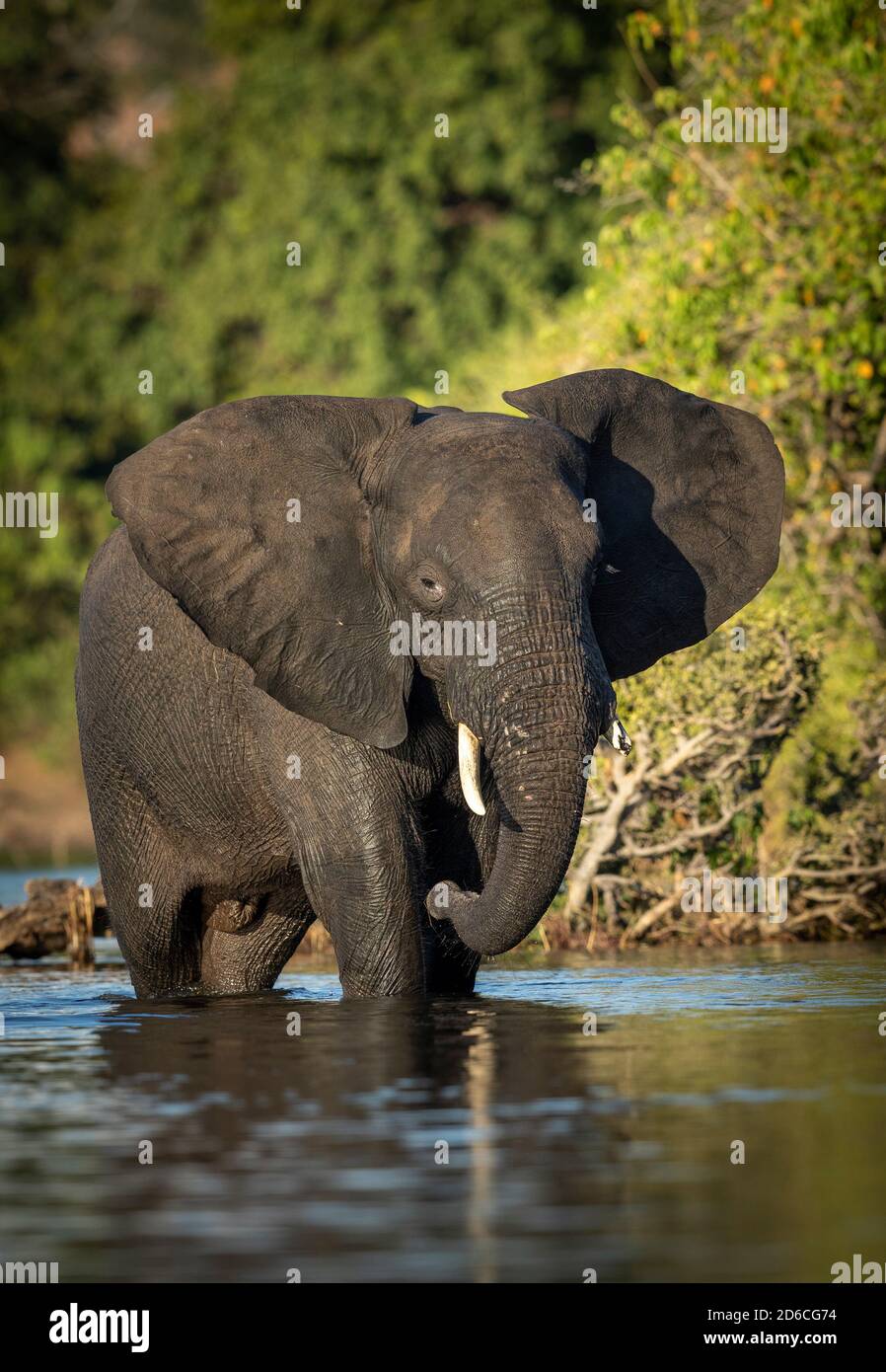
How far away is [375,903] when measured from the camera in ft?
32.0

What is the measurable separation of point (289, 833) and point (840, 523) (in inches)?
333

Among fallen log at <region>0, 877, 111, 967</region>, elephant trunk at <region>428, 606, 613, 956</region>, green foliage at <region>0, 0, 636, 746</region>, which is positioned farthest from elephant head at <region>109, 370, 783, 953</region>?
green foliage at <region>0, 0, 636, 746</region>

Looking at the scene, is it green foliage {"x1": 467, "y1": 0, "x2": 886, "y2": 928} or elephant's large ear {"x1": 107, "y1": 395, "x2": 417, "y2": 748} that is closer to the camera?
elephant's large ear {"x1": 107, "y1": 395, "x2": 417, "y2": 748}

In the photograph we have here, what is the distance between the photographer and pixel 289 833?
10.4 meters

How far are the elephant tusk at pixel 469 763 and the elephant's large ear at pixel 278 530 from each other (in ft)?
2.11

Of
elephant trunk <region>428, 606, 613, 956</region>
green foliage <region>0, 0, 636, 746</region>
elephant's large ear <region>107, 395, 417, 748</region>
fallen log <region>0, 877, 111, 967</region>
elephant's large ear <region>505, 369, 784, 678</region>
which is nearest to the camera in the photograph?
elephant trunk <region>428, 606, 613, 956</region>

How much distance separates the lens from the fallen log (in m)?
15.4

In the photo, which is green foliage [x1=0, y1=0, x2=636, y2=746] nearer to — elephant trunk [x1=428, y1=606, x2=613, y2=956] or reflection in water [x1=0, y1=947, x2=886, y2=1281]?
reflection in water [x1=0, y1=947, x2=886, y2=1281]

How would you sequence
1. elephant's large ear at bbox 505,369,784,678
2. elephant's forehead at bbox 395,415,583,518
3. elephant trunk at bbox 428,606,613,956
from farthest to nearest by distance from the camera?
1. elephant's large ear at bbox 505,369,784,678
2. elephant's forehead at bbox 395,415,583,518
3. elephant trunk at bbox 428,606,613,956

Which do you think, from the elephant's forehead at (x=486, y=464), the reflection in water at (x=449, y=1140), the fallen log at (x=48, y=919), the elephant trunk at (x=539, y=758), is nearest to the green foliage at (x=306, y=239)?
the fallen log at (x=48, y=919)

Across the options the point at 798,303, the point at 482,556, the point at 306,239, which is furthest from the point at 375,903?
the point at 306,239

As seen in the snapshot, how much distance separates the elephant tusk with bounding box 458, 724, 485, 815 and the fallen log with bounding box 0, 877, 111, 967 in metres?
6.33

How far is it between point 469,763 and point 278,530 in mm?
1376
